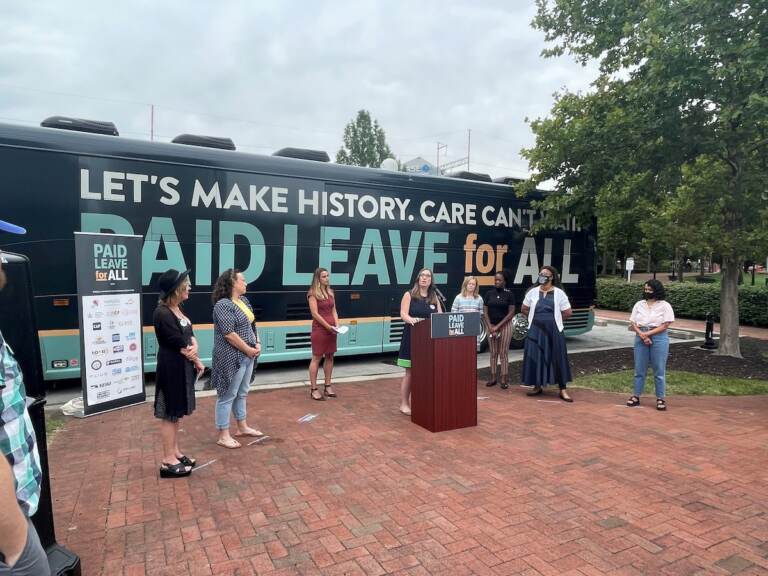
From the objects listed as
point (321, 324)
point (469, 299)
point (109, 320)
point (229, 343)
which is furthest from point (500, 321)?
point (109, 320)

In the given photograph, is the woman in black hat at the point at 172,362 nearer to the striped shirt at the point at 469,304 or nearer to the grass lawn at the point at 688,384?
the striped shirt at the point at 469,304

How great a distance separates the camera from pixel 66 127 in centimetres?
685

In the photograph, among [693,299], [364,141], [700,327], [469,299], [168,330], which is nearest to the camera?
[168,330]

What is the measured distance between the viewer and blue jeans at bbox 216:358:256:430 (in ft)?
15.6

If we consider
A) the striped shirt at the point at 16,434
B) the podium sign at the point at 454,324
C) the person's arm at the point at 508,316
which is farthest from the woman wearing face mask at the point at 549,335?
the striped shirt at the point at 16,434

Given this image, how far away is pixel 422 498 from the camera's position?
12.6ft

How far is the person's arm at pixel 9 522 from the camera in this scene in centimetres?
138

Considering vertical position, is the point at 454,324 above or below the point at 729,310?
above

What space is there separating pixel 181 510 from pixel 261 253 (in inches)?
188

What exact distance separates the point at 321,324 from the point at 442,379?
1.86 metres

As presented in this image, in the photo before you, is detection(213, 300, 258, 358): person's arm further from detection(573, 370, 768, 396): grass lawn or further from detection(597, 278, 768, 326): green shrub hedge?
detection(597, 278, 768, 326): green shrub hedge

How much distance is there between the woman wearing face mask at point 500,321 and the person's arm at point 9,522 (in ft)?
21.4

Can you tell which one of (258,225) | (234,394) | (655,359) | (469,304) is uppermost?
(258,225)

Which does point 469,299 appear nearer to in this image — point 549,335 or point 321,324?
point 549,335
